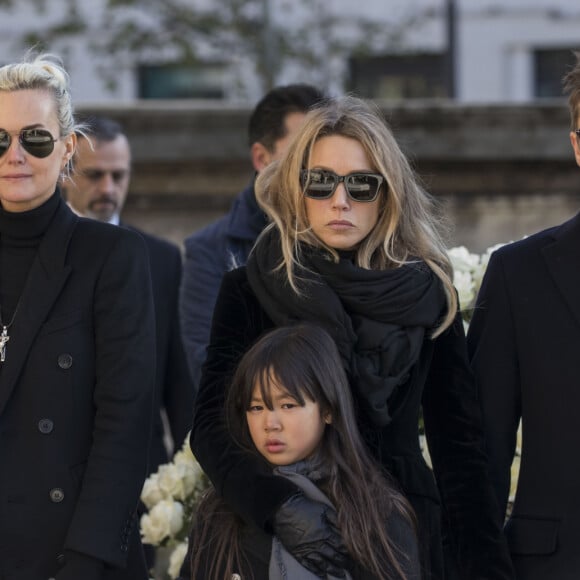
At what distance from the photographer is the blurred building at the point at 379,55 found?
622 inches

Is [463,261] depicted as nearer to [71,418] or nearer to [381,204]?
[381,204]

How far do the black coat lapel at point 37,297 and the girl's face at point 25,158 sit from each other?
0.11 m

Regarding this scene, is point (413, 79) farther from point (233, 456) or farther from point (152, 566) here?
point (233, 456)

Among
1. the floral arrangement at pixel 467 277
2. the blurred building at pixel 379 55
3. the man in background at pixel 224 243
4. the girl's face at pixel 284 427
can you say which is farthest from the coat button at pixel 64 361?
the blurred building at pixel 379 55

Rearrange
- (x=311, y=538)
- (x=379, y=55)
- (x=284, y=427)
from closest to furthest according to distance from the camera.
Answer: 1. (x=311, y=538)
2. (x=284, y=427)
3. (x=379, y=55)

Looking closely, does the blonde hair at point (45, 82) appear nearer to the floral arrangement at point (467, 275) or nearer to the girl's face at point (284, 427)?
the girl's face at point (284, 427)

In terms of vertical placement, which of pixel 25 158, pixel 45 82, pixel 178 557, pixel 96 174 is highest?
pixel 45 82

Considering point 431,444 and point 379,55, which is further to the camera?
point 379,55

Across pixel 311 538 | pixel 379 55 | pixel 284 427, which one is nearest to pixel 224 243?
pixel 284 427

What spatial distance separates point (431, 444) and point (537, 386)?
32 cm

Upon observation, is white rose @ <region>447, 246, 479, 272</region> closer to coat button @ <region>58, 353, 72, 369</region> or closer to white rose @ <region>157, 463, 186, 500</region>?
white rose @ <region>157, 463, 186, 500</region>

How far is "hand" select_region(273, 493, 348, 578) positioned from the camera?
11.6 ft

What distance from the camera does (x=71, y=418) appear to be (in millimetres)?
3932

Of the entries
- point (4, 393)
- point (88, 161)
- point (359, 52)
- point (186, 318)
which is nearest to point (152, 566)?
point (186, 318)
